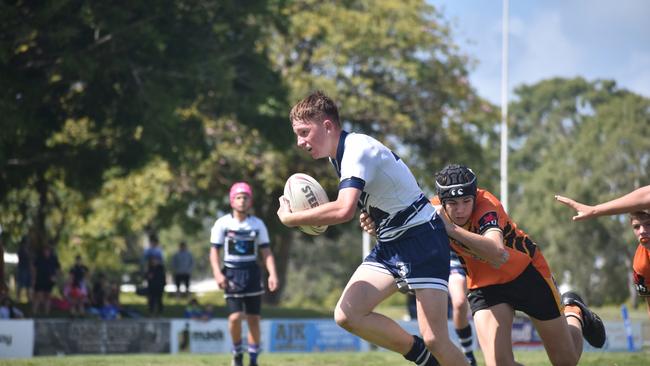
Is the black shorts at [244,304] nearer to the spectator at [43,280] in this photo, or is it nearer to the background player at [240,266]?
the background player at [240,266]

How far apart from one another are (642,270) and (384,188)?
3.35 m

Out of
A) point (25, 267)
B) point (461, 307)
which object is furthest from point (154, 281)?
point (461, 307)

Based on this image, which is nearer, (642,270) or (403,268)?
(403,268)

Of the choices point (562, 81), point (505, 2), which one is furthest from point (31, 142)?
point (562, 81)

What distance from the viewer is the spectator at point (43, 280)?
25.7m

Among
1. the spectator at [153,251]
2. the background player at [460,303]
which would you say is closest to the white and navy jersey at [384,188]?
the background player at [460,303]

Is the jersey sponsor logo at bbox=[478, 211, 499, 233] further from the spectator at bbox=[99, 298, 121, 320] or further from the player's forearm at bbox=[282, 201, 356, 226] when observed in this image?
the spectator at bbox=[99, 298, 121, 320]

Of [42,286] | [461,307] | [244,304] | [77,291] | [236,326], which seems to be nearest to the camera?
[461,307]

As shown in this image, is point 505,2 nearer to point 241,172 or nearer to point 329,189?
point 329,189

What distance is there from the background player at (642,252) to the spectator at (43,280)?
18643mm

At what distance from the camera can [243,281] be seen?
14531mm

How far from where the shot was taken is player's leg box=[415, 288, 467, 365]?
312 inches

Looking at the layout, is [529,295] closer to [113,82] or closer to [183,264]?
[113,82]

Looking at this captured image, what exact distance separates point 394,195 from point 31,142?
21.6 metres
